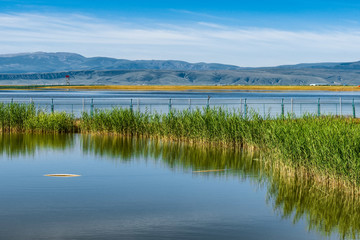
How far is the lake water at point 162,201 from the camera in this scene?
12.2 metres

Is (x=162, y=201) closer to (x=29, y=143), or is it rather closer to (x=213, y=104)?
(x=29, y=143)

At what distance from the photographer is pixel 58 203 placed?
1484 cm

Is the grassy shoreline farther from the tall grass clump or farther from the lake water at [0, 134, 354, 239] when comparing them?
the lake water at [0, 134, 354, 239]

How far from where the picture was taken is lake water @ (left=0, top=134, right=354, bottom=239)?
12.2 meters

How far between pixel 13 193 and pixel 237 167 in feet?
29.3

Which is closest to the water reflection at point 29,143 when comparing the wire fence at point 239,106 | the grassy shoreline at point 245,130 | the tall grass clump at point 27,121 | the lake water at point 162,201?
the tall grass clump at point 27,121

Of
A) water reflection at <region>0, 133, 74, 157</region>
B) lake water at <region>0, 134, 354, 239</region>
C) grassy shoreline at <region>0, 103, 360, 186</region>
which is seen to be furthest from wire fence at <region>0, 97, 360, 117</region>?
lake water at <region>0, 134, 354, 239</region>

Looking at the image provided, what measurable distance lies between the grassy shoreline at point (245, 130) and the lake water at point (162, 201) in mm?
902

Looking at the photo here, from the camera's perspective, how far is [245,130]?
27938mm

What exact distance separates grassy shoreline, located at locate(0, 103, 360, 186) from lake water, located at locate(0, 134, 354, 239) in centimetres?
90

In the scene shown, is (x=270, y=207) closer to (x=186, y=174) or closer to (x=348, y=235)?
(x=348, y=235)

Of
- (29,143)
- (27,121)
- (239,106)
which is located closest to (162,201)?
(29,143)

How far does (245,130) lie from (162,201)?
1333cm

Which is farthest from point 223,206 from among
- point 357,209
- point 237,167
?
point 237,167
